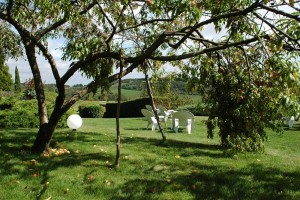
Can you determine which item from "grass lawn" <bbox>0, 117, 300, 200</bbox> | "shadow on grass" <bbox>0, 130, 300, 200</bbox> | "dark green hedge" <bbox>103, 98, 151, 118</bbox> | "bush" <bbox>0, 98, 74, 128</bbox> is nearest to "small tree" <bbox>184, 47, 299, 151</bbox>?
"grass lawn" <bbox>0, 117, 300, 200</bbox>

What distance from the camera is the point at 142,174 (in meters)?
6.67

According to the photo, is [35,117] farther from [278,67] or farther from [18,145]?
A: [278,67]

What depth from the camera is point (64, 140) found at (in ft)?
32.2

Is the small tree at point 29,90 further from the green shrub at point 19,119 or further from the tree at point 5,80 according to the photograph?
the tree at point 5,80

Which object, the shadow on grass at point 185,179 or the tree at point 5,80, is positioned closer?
the shadow on grass at point 185,179

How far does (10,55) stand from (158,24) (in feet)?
19.3

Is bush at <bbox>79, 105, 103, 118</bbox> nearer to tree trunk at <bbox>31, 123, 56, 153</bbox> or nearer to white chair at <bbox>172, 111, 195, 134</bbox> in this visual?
white chair at <bbox>172, 111, 195, 134</bbox>

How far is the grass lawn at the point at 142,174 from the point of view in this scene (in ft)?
18.7

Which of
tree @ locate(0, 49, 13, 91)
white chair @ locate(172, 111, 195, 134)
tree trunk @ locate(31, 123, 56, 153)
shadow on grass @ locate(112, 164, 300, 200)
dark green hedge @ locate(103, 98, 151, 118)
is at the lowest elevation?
shadow on grass @ locate(112, 164, 300, 200)

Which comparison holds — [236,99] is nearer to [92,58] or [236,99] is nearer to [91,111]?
[92,58]

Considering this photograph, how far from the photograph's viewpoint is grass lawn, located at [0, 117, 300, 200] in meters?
5.69

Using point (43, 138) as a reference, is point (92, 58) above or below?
above

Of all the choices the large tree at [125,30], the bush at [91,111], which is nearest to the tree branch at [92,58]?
the large tree at [125,30]

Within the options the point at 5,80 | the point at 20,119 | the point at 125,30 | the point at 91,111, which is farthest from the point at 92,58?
the point at 5,80
